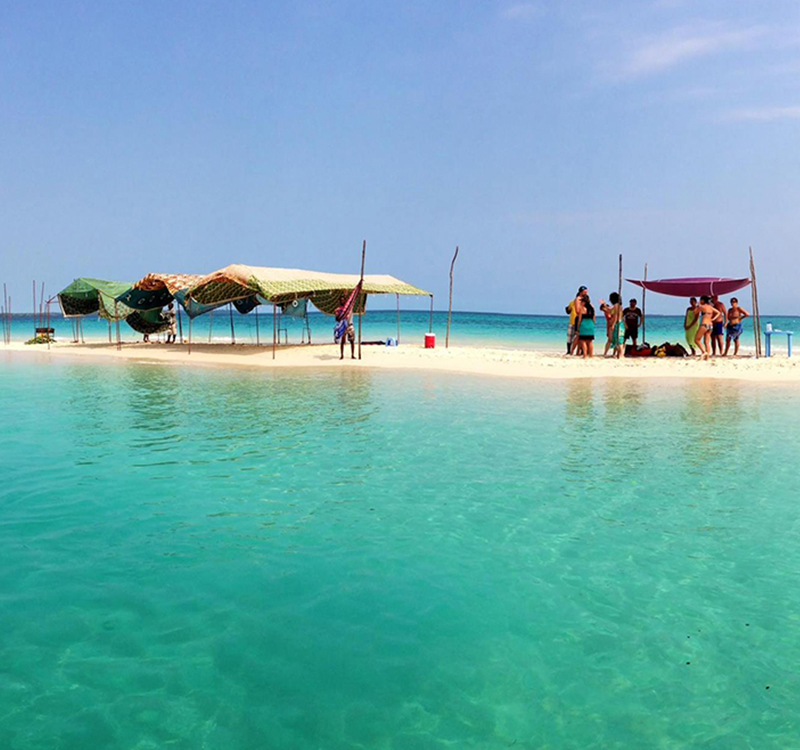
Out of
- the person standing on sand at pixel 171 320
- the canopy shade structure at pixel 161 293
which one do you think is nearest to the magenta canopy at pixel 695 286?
the canopy shade structure at pixel 161 293

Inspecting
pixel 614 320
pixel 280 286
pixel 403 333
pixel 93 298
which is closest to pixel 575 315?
pixel 614 320

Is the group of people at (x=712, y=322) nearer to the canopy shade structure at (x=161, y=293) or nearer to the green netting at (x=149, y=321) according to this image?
the canopy shade structure at (x=161, y=293)

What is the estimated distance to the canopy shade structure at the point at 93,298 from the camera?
27.8m

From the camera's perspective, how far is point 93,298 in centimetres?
2892

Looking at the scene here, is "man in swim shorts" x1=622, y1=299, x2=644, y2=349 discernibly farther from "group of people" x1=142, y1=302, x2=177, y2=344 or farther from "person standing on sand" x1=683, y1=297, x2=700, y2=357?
"group of people" x1=142, y1=302, x2=177, y2=344

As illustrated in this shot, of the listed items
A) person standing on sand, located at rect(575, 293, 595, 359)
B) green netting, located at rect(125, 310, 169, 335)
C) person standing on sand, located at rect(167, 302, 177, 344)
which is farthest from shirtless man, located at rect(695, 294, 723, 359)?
green netting, located at rect(125, 310, 169, 335)

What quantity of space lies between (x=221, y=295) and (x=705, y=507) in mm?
19719

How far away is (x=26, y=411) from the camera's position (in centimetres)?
1145

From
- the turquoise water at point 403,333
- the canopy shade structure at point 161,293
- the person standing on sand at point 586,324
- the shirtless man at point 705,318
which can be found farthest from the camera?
the turquoise water at point 403,333

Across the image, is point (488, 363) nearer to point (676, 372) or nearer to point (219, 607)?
point (676, 372)

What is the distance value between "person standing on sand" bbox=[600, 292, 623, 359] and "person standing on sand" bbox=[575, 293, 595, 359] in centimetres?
42

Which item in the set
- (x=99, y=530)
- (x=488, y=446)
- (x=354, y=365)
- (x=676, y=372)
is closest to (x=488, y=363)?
(x=354, y=365)

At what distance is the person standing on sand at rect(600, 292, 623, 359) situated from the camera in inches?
755

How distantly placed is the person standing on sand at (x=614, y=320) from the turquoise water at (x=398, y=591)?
10.4 m
